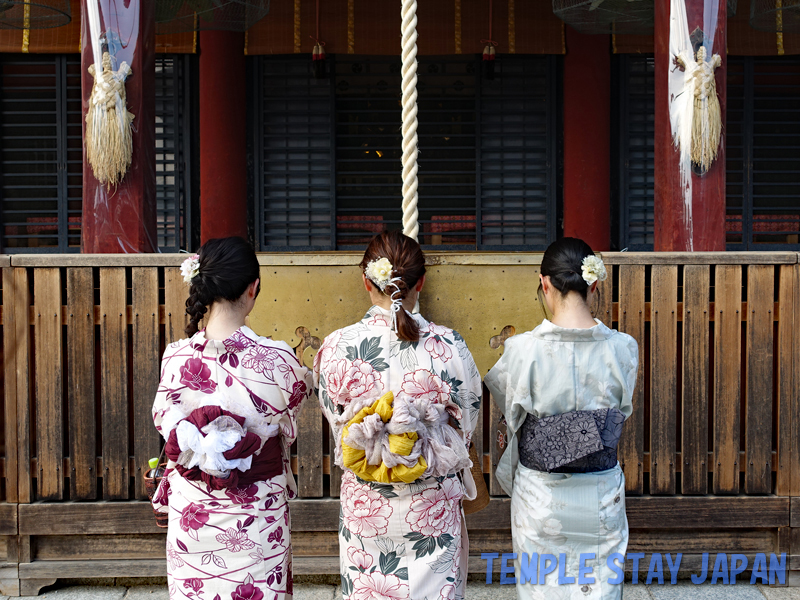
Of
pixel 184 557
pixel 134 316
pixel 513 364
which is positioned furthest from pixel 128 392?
pixel 513 364

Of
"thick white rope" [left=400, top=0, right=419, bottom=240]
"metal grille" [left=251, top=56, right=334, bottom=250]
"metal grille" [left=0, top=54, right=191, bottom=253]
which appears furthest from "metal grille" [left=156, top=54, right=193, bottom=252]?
"thick white rope" [left=400, top=0, right=419, bottom=240]

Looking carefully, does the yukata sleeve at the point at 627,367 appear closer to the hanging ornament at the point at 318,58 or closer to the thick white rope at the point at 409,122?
the thick white rope at the point at 409,122

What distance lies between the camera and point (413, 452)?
2102mm

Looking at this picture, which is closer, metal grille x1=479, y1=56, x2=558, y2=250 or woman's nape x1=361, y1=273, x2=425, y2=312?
woman's nape x1=361, y1=273, x2=425, y2=312

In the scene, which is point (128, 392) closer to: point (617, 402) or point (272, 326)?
point (272, 326)

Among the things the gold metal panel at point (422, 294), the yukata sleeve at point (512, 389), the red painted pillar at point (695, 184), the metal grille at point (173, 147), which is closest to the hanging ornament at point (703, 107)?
the red painted pillar at point (695, 184)

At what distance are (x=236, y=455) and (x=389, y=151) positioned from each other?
4.25 metres

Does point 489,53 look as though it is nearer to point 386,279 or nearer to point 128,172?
point 128,172

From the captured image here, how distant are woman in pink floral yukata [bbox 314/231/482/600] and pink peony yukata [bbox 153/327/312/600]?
0.71ft

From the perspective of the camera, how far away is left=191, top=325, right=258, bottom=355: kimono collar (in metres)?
2.20

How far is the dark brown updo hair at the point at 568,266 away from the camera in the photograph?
93.3 inches

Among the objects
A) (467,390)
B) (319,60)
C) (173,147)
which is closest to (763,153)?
(319,60)

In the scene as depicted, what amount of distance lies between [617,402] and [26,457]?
113 inches

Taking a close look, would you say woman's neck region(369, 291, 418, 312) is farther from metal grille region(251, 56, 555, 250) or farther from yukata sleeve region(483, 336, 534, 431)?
metal grille region(251, 56, 555, 250)
